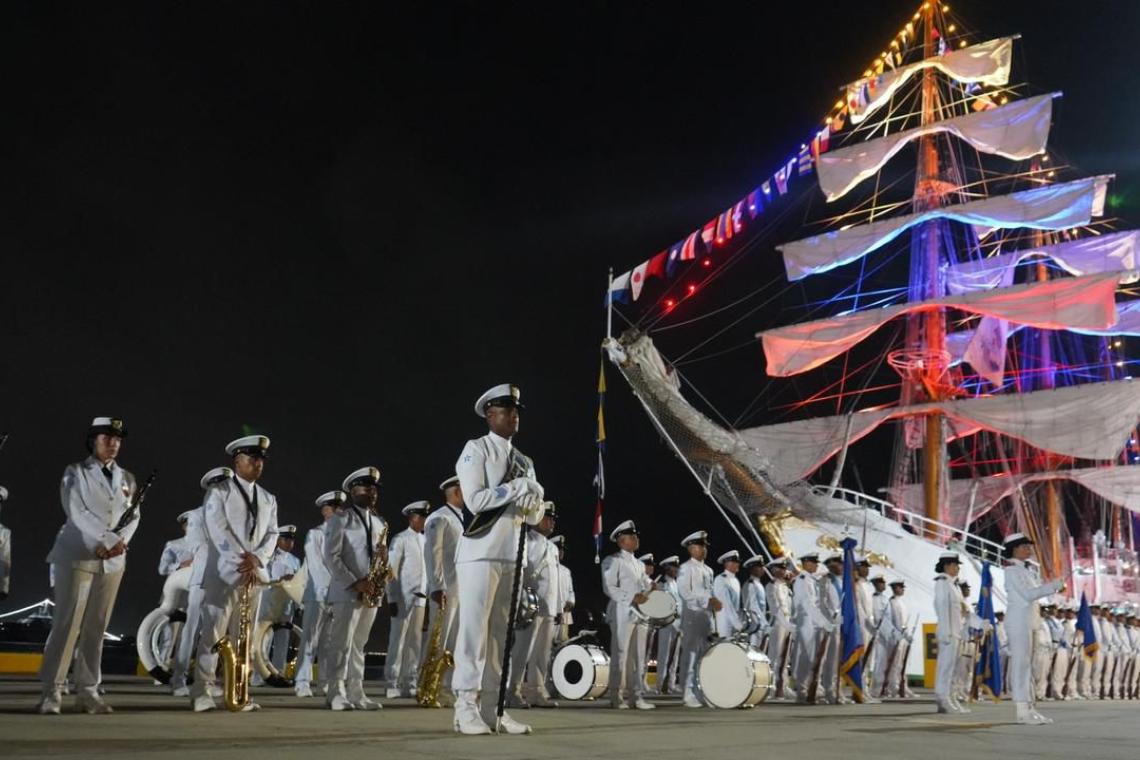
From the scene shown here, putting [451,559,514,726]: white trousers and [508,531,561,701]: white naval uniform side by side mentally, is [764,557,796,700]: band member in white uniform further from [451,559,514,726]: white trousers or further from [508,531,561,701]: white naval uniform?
[451,559,514,726]: white trousers

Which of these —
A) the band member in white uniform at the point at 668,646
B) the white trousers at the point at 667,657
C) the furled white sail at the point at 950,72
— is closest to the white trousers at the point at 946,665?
the band member in white uniform at the point at 668,646

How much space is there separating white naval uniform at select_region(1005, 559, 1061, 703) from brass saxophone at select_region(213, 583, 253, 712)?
636 centimetres

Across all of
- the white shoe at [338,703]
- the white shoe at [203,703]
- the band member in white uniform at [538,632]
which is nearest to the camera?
the white shoe at [203,703]

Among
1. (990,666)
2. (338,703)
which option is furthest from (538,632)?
(990,666)

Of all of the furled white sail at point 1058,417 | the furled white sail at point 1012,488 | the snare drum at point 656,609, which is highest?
the furled white sail at point 1058,417

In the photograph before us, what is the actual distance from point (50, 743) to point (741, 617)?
1048 cm

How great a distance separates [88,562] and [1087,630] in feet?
59.1

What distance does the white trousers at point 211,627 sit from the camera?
22.7ft

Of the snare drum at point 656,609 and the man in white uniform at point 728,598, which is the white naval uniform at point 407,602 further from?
the man in white uniform at point 728,598

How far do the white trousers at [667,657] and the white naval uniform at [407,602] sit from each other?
193 inches

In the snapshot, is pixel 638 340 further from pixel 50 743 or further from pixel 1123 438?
pixel 50 743

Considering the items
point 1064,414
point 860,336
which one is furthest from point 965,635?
point 1064,414

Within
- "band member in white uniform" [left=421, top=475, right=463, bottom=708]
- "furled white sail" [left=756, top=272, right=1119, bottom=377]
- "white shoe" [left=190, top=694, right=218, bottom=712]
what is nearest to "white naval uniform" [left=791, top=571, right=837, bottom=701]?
"band member in white uniform" [left=421, top=475, right=463, bottom=708]

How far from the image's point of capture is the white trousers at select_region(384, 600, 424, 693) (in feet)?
34.6
